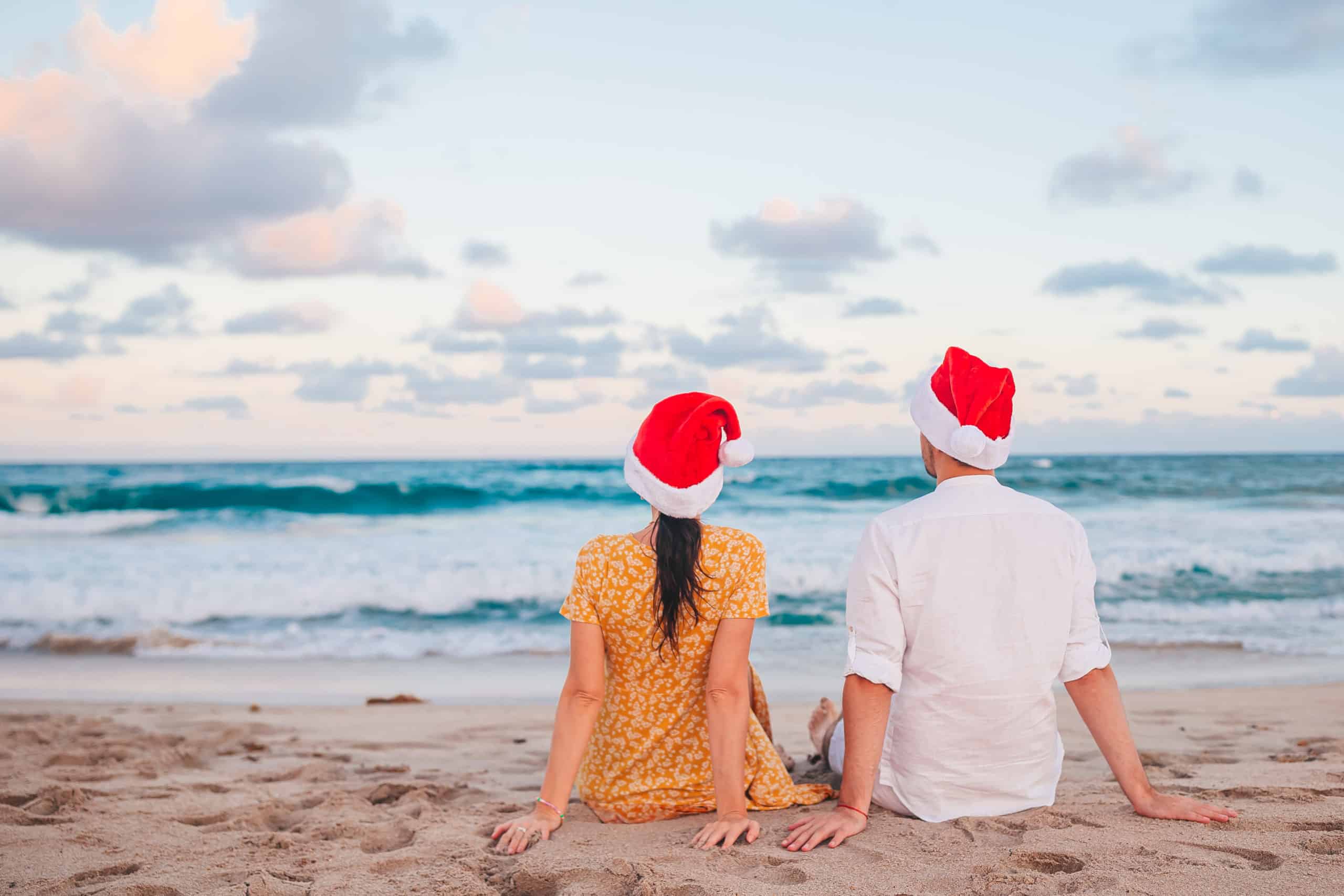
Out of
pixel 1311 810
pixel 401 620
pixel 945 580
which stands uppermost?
pixel 945 580

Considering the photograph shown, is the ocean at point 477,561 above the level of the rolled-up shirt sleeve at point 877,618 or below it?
below

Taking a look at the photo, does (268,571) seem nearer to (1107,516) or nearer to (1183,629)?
(1183,629)

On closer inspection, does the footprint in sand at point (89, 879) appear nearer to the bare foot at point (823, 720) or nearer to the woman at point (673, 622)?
the woman at point (673, 622)

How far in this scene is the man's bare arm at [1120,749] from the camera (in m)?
2.76

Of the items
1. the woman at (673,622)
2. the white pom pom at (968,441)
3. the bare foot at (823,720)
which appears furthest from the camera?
the bare foot at (823,720)

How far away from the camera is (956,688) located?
106 inches

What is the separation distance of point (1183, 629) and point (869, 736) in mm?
7220

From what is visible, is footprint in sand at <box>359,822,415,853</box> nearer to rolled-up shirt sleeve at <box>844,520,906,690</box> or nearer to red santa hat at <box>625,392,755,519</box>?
red santa hat at <box>625,392,755,519</box>

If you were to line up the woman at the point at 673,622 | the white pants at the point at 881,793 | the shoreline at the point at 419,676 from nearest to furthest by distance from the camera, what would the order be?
the woman at the point at 673,622 → the white pants at the point at 881,793 → the shoreline at the point at 419,676

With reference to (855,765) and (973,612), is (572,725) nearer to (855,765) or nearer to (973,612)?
(855,765)

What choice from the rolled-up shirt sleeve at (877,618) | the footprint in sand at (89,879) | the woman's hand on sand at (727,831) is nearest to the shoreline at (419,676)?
the footprint in sand at (89,879)

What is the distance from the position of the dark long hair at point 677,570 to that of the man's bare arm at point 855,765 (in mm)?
525

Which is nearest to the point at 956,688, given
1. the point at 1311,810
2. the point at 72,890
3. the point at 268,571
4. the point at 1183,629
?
the point at 1311,810

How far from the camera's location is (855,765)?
9.08 feet
